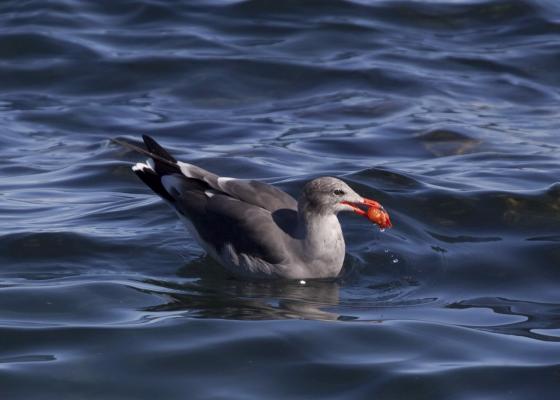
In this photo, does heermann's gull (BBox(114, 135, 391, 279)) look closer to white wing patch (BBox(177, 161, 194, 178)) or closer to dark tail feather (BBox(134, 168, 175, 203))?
white wing patch (BBox(177, 161, 194, 178))

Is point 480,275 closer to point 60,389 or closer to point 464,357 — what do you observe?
point 464,357

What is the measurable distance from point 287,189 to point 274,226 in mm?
1951

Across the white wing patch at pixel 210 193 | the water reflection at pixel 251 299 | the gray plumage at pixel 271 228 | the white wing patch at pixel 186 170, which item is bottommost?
the water reflection at pixel 251 299

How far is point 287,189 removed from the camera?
1111 cm

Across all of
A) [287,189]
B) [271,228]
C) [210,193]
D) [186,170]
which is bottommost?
[287,189]

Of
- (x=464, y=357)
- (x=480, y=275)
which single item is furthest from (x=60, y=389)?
(x=480, y=275)

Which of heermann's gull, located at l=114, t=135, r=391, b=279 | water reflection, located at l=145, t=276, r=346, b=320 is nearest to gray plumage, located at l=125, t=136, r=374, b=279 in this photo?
heermann's gull, located at l=114, t=135, r=391, b=279

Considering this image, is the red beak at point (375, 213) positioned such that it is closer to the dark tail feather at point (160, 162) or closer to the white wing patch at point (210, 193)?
the white wing patch at point (210, 193)

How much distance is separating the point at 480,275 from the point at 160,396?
10.4ft

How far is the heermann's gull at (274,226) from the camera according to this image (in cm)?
911

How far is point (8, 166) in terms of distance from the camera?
40.4ft

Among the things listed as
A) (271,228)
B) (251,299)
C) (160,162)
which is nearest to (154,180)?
(160,162)

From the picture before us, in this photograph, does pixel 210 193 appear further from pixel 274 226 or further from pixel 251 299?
pixel 251 299

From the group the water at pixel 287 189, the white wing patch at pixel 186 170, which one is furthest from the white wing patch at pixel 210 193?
the water at pixel 287 189
